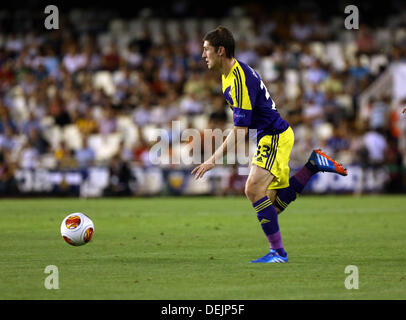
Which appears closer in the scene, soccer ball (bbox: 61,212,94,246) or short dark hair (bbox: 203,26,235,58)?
short dark hair (bbox: 203,26,235,58)

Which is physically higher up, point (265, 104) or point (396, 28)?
point (396, 28)

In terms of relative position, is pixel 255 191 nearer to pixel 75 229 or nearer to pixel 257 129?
pixel 257 129

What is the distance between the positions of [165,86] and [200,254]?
645 inches

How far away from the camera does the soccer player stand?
8.56m

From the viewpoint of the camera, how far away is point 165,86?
25.4 meters

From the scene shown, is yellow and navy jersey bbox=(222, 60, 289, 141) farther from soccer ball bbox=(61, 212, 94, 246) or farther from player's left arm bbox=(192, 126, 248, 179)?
soccer ball bbox=(61, 212, 94, 246)

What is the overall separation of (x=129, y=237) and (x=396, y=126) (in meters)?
14.6

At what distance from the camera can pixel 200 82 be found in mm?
25000

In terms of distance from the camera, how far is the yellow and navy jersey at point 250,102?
8547mm

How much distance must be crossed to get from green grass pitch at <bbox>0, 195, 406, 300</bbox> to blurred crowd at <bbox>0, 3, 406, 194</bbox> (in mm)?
6257

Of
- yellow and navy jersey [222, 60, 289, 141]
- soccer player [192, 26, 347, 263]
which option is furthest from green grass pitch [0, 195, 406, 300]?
yellow and navy jersey [222, 60, 289, 141]

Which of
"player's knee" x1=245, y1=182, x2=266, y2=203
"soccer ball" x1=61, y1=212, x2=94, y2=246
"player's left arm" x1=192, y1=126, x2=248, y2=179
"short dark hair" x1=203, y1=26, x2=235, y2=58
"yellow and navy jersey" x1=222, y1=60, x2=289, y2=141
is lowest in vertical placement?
"soccer ball" x1=61, y1=212, x2=94, y2=246
